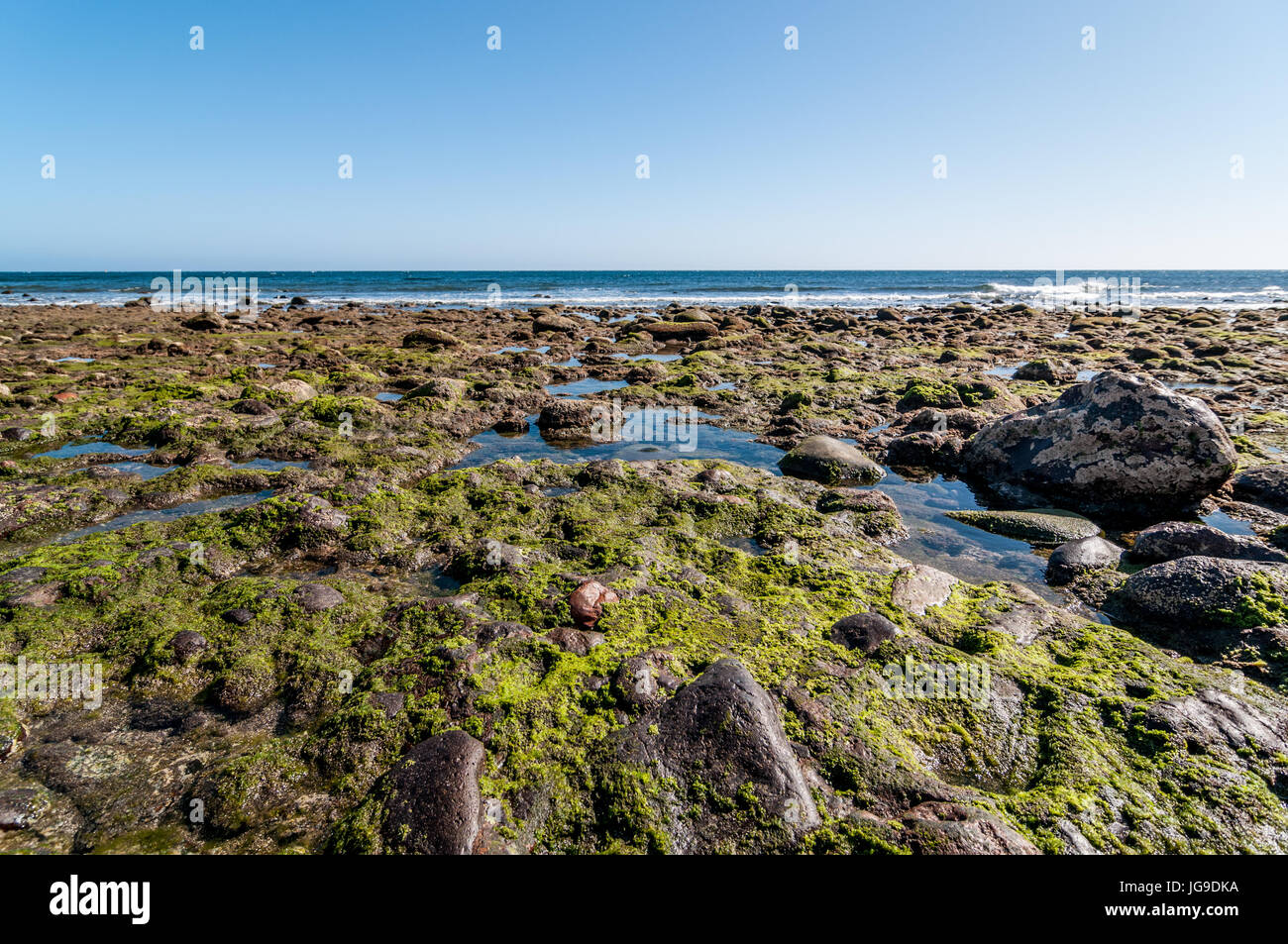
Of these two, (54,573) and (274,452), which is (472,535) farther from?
(274,452)

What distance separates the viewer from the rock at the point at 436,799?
9.29ft

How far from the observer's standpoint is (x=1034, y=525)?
6781 millimetres

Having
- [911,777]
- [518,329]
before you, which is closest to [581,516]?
[911,777]

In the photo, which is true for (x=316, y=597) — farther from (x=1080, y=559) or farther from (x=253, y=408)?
(x=253, y=408)

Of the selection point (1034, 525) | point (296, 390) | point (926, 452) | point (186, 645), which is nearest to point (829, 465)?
point (926, 452)

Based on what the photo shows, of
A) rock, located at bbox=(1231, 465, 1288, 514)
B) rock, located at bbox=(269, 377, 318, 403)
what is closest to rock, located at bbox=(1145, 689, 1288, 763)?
rock, located at bbox=(1231, 465, 1288, 514)

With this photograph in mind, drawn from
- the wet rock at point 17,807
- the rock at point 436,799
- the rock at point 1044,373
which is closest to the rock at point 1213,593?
the rock at point 436,799

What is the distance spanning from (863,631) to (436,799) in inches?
131

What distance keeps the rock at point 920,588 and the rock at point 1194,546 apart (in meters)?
2.24

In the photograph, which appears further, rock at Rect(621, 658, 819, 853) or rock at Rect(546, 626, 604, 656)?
rock at Rect(546, 626, 604, 656)

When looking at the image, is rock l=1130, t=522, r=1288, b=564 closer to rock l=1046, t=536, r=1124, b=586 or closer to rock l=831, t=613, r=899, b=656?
rock l=1046, t=536, r=1124, b=586

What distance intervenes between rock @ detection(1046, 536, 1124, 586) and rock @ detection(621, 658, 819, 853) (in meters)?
3.92

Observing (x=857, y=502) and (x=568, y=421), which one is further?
(x=568, y=421)

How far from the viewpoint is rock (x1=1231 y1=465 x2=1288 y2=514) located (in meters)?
7.62
